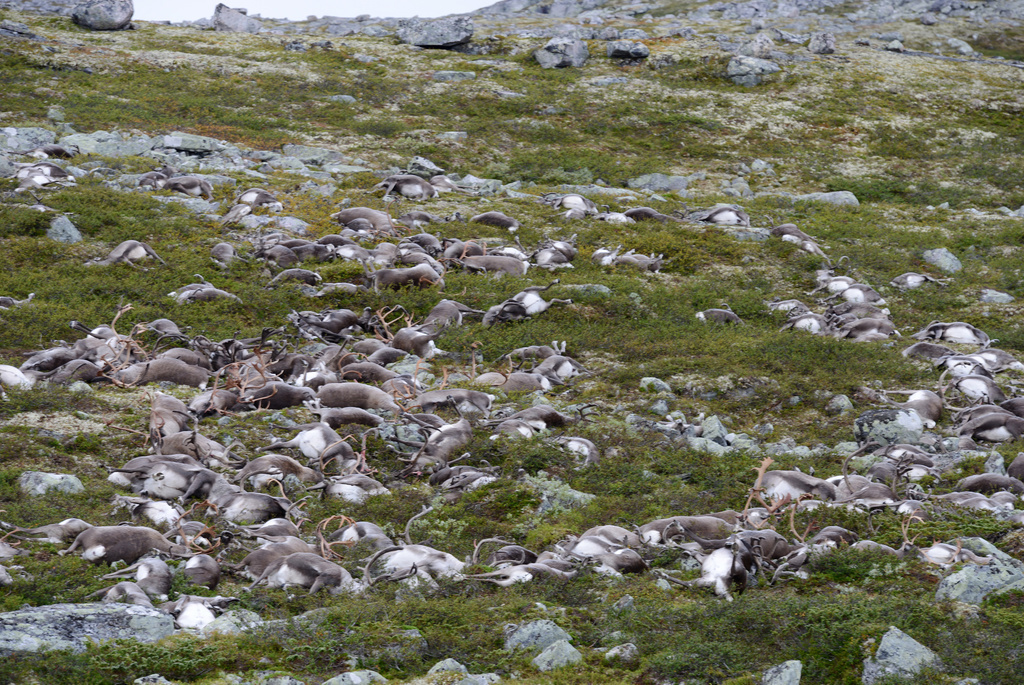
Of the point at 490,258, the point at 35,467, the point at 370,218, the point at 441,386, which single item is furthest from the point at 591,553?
the point at 370,218

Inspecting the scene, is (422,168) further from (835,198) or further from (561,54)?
(561,54)

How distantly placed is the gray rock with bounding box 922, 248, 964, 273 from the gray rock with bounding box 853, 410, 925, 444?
11.4 metres

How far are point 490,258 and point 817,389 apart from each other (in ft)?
28.4

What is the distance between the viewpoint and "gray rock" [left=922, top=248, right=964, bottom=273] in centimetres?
2264

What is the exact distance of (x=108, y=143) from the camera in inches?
1083

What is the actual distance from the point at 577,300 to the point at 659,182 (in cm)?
1415

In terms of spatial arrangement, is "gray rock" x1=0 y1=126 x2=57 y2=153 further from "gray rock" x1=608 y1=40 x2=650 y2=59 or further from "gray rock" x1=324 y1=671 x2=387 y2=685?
"gray rock" x1=608 y1=40 x2=650 y2=59

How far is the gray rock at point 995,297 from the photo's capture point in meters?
Result: 20.0

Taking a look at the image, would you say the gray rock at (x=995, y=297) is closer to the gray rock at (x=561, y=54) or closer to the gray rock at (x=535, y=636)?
the gray rock at (x=535, y=636)

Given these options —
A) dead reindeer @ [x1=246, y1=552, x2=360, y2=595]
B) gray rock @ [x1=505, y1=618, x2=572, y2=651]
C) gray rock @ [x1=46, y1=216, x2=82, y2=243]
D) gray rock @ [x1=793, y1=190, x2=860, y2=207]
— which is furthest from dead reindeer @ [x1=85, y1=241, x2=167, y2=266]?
gray rock @ [x1=793, y1=190, x2=860, y2=207]

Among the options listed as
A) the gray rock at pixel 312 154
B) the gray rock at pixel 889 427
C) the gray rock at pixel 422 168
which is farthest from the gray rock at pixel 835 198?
the gray rock at pixel 889 427

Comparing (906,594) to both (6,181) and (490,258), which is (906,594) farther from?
(6,181)

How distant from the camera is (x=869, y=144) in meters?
37.4

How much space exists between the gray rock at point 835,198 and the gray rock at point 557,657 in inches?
1016
